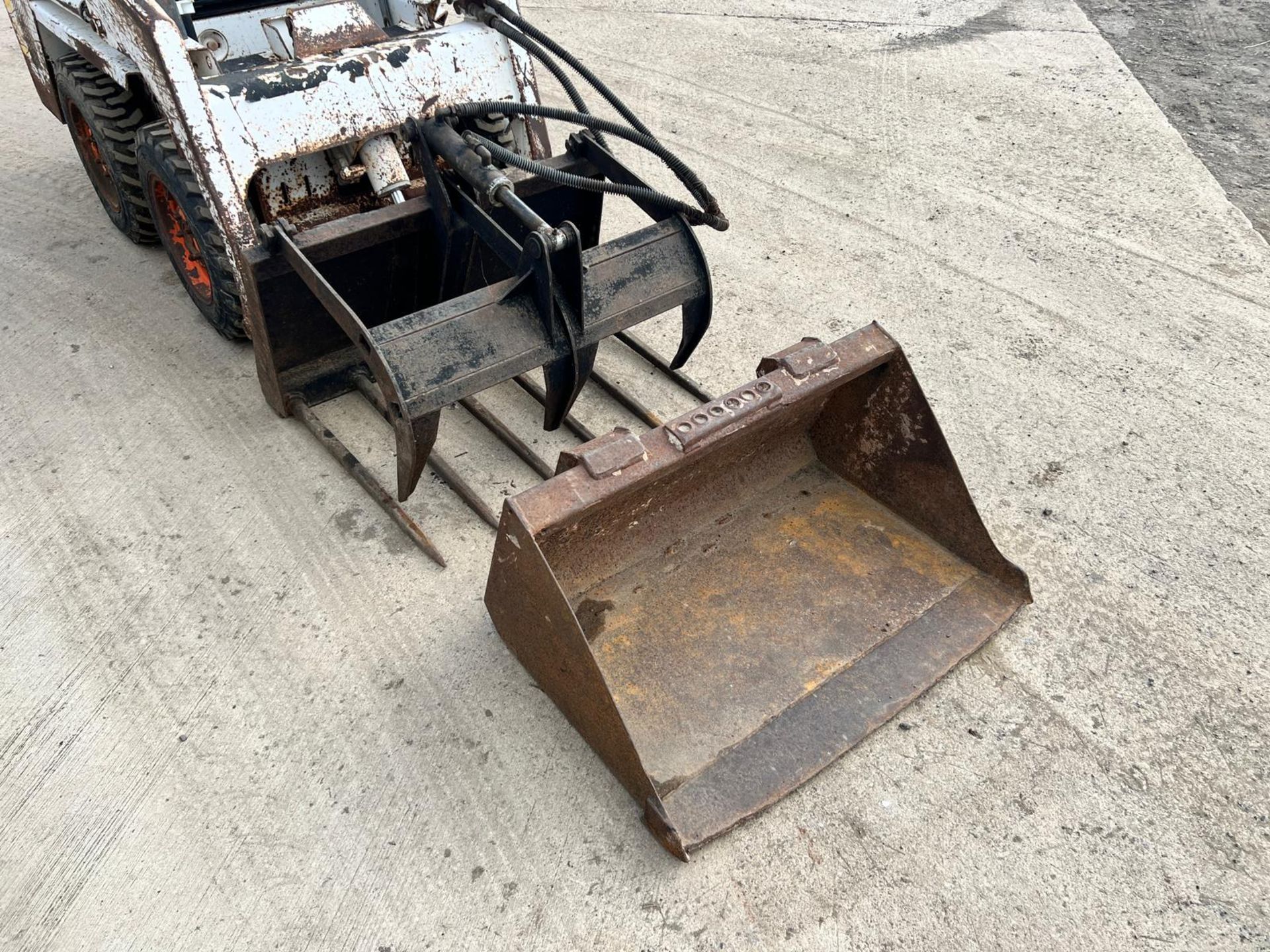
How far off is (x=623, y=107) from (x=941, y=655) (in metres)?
2.05

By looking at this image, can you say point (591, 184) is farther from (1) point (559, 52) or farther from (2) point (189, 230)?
(2) point (189, 230)

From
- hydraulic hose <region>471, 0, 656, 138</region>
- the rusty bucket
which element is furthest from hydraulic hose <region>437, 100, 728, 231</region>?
the rusty bucket

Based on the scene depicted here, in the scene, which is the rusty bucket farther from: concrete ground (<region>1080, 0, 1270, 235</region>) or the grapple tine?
concrete ground (<region>1080, 0, 1270, 235</region>)

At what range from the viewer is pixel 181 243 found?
382 cm

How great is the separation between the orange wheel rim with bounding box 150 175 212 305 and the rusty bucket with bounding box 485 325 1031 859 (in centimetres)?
216

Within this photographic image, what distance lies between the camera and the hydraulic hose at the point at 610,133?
2766 millimetres

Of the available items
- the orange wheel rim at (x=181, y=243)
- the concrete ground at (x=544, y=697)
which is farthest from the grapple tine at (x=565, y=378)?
the orange wheel rim at (x=181, y=243)

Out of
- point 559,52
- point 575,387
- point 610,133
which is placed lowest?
point 575,387

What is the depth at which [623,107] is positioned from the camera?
313cm

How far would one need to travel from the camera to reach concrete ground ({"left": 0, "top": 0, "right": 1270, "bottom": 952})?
2.22 meters

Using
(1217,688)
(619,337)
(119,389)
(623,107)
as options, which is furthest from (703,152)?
(1217,688)

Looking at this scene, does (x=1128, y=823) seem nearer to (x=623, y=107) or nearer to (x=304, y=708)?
(x=304, y=708)

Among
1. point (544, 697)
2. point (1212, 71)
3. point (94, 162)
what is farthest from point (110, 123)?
point (1212, 71)

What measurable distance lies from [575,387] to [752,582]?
830mm
